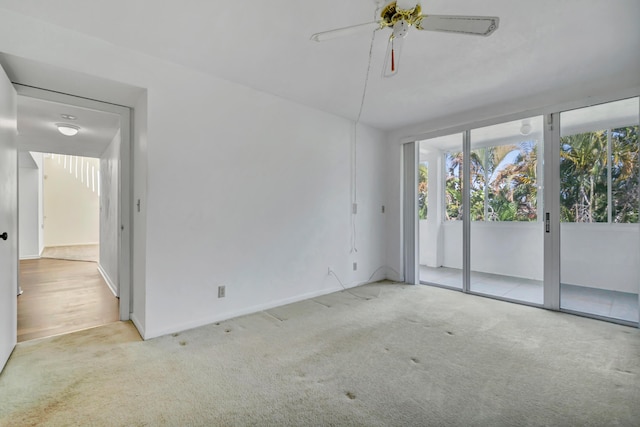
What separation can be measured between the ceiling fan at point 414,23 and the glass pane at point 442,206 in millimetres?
2682

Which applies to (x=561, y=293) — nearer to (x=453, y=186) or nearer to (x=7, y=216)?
(x=453, y=186)

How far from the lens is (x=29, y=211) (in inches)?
269

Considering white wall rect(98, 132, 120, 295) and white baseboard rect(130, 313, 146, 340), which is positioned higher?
white wall rect(98, 132, 120, 295)

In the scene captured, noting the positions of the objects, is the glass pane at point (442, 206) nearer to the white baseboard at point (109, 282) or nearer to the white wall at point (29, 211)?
the white baseboard at point (109, 282)

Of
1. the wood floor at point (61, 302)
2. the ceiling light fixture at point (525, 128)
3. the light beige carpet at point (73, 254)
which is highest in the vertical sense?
the ceiling light fixture at point (525, 128)

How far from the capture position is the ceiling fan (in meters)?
1.56

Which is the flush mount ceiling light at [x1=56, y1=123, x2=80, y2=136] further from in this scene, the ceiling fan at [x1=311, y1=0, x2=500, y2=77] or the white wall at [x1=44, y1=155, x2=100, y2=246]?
the white wall at [x1=44, y1=155, x2=100, y2=246]

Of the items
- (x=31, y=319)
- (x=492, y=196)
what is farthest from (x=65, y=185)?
(x=492, y=196)

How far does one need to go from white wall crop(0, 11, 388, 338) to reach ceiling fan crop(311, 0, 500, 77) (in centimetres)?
157

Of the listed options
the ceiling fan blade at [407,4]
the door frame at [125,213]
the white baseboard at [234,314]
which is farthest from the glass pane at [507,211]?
the door frame at [125,213]

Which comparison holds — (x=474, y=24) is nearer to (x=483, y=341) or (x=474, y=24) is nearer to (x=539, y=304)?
(x=483, y=341)

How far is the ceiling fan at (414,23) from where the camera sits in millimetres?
1559

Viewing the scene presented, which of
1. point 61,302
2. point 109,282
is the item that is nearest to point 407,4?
point 61,302

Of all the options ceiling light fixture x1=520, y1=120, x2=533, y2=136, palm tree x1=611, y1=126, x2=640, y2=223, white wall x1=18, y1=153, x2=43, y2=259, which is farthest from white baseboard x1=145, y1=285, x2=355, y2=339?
white wall x1=18, y1=153, x2=43, y2=259
